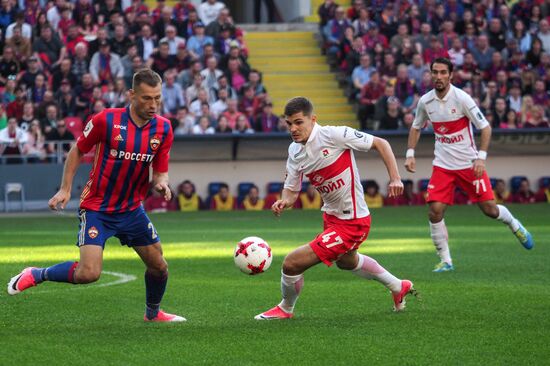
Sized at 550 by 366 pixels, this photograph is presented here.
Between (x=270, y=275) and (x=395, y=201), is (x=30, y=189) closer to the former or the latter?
(x=395, y=201)

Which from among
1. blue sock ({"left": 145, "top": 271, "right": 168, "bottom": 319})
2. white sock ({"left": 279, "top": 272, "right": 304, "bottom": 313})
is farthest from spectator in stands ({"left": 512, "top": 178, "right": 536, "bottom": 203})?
blue sock ({"left": 145, "top": 271, "right": 168, "bottom": 319})

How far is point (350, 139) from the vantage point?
865 centimetres

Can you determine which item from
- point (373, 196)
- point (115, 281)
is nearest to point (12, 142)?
point (373, 196)

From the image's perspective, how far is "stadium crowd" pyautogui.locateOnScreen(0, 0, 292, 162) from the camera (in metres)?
23.8

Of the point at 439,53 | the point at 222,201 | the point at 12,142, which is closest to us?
the point at 12,142

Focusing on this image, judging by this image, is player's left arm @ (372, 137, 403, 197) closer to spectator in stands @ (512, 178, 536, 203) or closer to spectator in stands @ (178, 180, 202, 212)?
spectator in stands @ (178, 180, 202, 212)

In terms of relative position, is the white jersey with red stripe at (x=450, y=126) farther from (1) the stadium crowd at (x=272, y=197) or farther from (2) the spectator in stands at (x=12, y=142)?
(2) the spectator in stands at (x=12, y=142)

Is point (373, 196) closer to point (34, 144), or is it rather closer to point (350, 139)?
point (34, 144)

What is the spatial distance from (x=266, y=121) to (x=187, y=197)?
2.62m

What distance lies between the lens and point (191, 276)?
1205 cm

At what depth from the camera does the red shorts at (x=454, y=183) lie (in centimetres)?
1255

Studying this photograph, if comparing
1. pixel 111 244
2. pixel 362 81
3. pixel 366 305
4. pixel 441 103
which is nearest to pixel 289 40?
pixel 362 81

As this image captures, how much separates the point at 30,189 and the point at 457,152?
1310cm

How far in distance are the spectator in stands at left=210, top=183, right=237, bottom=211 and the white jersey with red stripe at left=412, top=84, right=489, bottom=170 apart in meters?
12.2
